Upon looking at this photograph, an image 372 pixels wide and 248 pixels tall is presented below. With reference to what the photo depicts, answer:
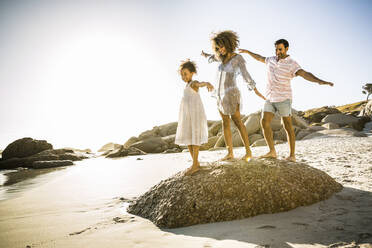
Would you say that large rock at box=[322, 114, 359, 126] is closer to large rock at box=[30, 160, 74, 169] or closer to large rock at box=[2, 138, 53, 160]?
large rock at box=[30, 160, 74, 169]

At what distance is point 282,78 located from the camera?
→ 4.36 metres

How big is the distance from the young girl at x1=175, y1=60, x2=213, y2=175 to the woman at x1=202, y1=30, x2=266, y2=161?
1.16ft

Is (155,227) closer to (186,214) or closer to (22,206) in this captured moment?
(186,214)

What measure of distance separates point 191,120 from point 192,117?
5 cm

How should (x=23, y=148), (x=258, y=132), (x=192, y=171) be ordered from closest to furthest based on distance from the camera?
(x=192, y=171) → (x=23, y=148) → (x=258, y=132)

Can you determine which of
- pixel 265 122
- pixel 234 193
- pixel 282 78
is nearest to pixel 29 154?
pixel 265 122

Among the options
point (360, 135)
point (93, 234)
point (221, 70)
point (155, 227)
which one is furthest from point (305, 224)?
point (360, 135)

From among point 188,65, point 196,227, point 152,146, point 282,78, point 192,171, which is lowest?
point 196,227

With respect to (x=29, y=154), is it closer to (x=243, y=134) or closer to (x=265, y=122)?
(x=243, y=134)

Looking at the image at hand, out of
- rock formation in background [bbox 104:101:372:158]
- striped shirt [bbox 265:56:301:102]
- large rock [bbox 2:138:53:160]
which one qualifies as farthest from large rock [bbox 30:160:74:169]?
striped shirt [bbox 265:56:301:102]

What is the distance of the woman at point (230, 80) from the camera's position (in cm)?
412

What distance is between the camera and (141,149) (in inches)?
780

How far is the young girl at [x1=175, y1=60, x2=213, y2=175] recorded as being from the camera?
154 inches

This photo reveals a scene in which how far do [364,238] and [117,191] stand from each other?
453 centimetres
